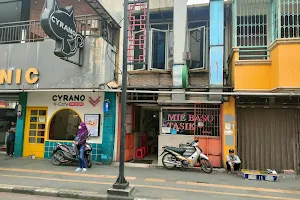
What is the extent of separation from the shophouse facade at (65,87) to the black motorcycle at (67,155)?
0.93m

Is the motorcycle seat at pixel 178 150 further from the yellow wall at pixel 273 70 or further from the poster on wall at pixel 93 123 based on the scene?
the poster on wall at pixel 93 123

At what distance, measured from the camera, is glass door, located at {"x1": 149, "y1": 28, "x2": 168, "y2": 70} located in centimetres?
1203

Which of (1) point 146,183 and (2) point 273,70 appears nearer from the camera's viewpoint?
(1) point 146,183

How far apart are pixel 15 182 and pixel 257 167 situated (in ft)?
28.8

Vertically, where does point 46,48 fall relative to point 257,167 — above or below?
above

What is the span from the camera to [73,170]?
952 centimetres

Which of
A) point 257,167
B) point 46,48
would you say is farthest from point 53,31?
point 257,167

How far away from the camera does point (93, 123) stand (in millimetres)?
11078

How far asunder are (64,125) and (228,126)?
7.59 m

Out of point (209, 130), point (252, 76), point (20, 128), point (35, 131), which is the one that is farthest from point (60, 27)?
point (252, 76)

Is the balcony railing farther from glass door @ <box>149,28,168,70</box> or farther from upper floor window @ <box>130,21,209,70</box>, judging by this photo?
glass door @ <box>149,28,168,70</box>

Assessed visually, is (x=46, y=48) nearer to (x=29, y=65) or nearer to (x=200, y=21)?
(x=29, y=65)

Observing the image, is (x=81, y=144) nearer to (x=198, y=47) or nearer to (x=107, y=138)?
(x=107, y=138)

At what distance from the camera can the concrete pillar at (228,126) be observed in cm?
996
